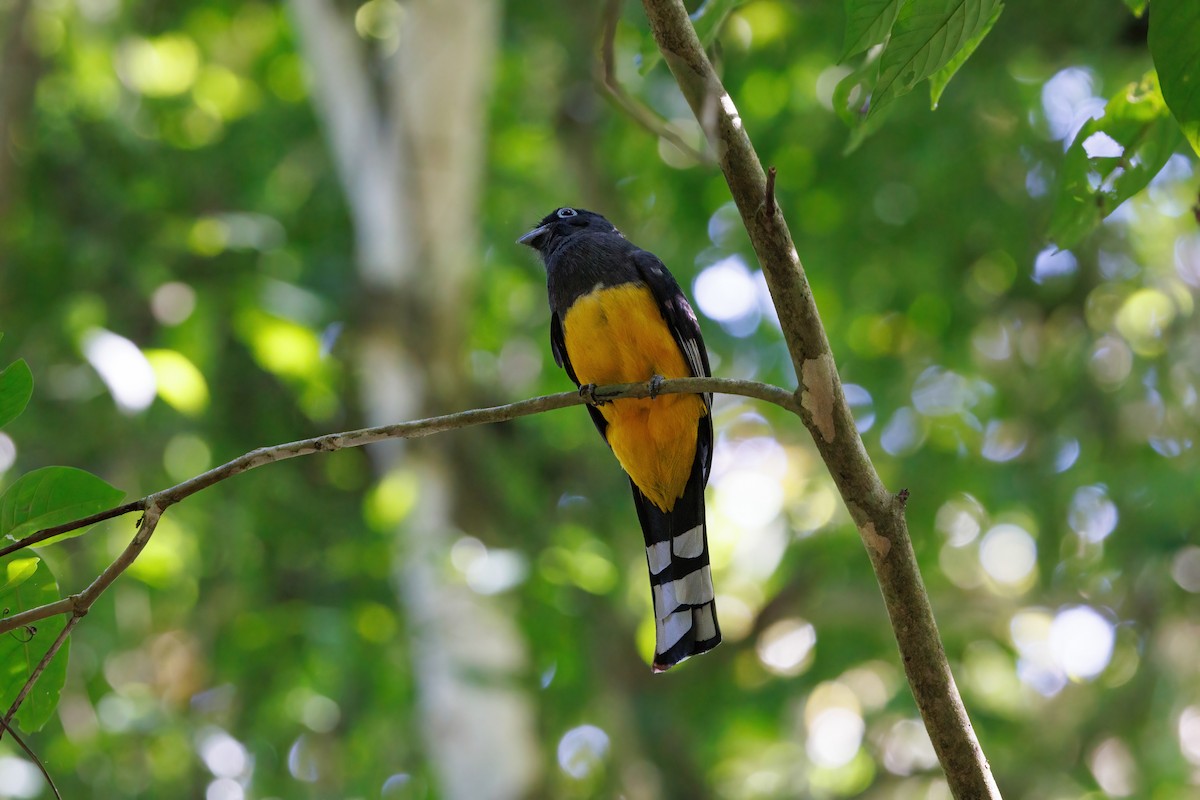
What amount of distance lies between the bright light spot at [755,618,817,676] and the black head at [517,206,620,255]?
11.3ft

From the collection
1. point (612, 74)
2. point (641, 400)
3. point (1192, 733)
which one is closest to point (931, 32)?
point (612, 74)

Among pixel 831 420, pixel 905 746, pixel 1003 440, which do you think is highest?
pixel 1003 440

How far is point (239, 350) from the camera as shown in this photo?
7.74m

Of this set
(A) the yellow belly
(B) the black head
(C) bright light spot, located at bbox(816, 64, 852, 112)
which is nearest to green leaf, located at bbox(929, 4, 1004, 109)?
(A) the yellow belly

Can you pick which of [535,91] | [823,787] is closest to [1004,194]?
[535,91]

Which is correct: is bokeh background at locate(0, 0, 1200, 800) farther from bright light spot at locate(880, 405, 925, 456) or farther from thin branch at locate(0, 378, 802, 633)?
thin branch at locate(0, 378, 802, 633)

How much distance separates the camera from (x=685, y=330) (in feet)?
11.7

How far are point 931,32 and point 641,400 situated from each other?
77.1 inches

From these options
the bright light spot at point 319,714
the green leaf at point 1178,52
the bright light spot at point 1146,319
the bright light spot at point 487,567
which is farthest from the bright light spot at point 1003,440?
the green leaf at point 1178,52

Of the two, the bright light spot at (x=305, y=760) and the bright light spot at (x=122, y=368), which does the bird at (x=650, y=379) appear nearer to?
the bright light spot at (x=122, y=368)

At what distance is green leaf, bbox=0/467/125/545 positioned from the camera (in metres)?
1.78

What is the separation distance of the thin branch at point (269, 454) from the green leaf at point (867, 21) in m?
0.50

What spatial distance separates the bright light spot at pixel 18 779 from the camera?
429 centimetres

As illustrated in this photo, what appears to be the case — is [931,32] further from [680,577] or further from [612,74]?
[680,577]
